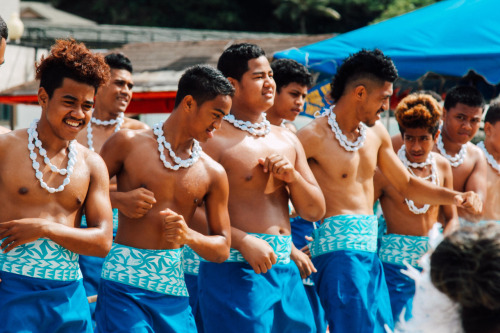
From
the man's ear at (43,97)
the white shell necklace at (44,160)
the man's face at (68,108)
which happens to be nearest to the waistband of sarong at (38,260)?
the white shell necklace at (44,160)

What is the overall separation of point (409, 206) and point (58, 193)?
316 cm

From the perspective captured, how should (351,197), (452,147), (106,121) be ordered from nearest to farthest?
(351,197) → (106,121) → (452,147)

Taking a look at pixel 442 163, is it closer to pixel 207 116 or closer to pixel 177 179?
pixel 207 116

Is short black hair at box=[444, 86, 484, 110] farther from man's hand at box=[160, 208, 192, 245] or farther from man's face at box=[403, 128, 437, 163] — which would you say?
man's hand at box=[160, 208, 192, 245]

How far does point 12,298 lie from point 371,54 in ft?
9.46

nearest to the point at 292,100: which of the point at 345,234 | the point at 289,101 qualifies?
the point at 289,101

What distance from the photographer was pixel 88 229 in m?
3.40

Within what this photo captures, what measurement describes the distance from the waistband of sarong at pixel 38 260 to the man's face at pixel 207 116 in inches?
36.3

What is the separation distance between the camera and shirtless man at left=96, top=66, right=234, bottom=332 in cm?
372

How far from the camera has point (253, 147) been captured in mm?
4285

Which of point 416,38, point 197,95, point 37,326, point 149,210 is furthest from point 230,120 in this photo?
point 416,38

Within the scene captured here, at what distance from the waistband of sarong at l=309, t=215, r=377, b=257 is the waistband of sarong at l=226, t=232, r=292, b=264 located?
504 millimetres

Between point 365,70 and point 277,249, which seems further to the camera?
point 365,70

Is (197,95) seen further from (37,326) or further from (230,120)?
(37,326)
